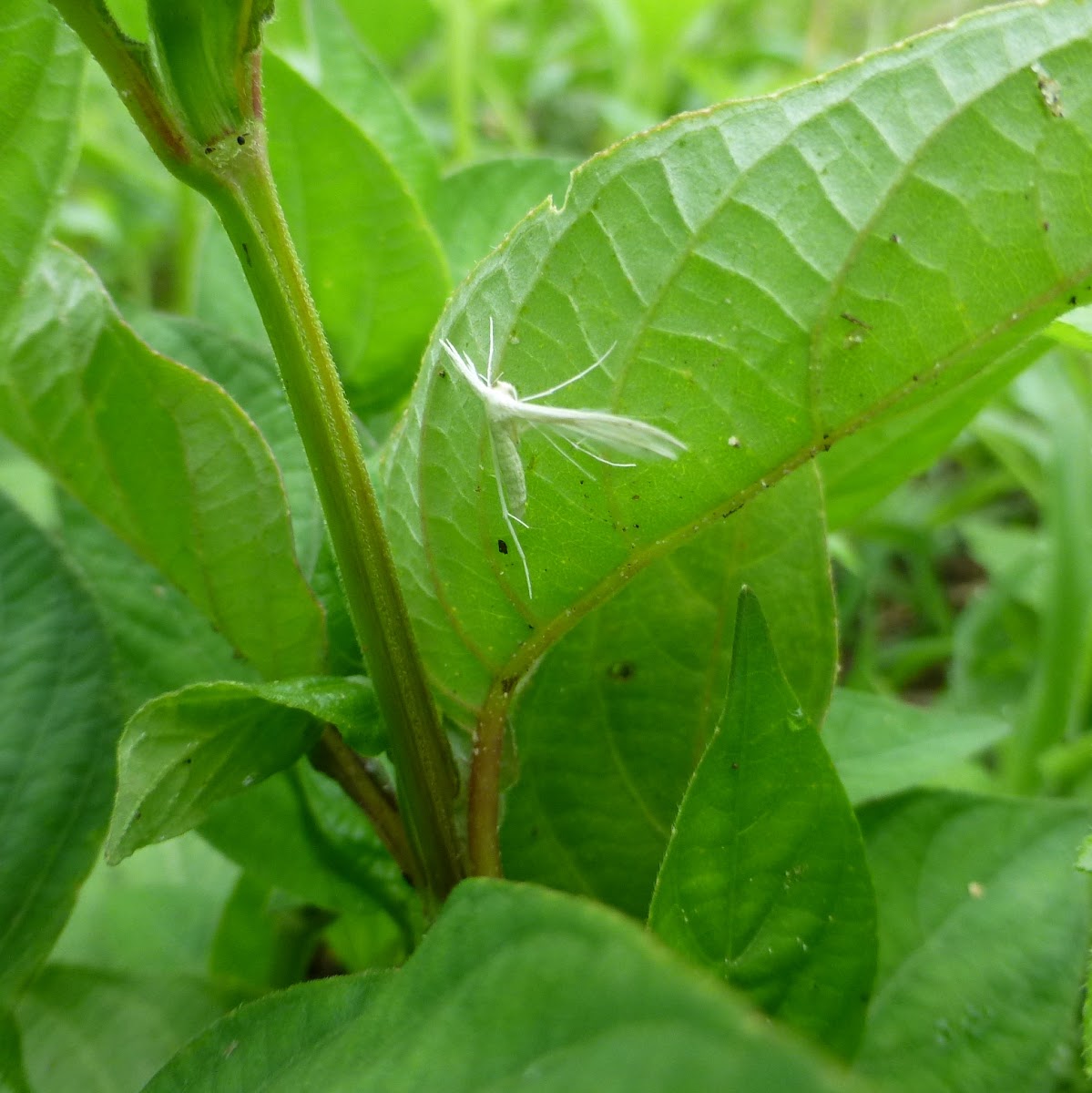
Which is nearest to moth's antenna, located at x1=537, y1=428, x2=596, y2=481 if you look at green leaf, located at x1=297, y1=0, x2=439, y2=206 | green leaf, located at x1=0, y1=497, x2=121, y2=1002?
green leaf, located at x1=0, y1=497, x2=121, y2=1002

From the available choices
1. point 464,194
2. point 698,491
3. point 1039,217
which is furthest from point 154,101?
point 464,194

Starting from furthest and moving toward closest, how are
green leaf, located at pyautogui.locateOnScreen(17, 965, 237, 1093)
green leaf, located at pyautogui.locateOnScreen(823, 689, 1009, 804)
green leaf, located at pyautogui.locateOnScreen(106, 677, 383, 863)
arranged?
green leaf, located at pyautogui.locateOnScreen(823, 689, 1009, 804) → green leaf, located at pyautogui.locateOnScreen(17, 965, 237, 1093) → green leaf, located at pyautogui.locateOnScreen(106, 677, 383, 863)

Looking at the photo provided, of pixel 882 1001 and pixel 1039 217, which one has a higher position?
pixel 1039 217

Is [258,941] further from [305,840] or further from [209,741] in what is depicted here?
[209,741]

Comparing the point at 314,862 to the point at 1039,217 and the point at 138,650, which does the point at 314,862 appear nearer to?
the point at 138,650

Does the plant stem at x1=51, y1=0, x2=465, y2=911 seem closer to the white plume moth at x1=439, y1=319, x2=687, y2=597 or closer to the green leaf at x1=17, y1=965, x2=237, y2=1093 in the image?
the white plume moth at x1=439, y1=319, x2=687, y2=597

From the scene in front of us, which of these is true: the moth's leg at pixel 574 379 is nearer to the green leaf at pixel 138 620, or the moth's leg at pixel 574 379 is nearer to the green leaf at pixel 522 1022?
the green leaf at pixel 522 1022

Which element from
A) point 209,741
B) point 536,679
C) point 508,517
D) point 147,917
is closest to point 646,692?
point 536,679
